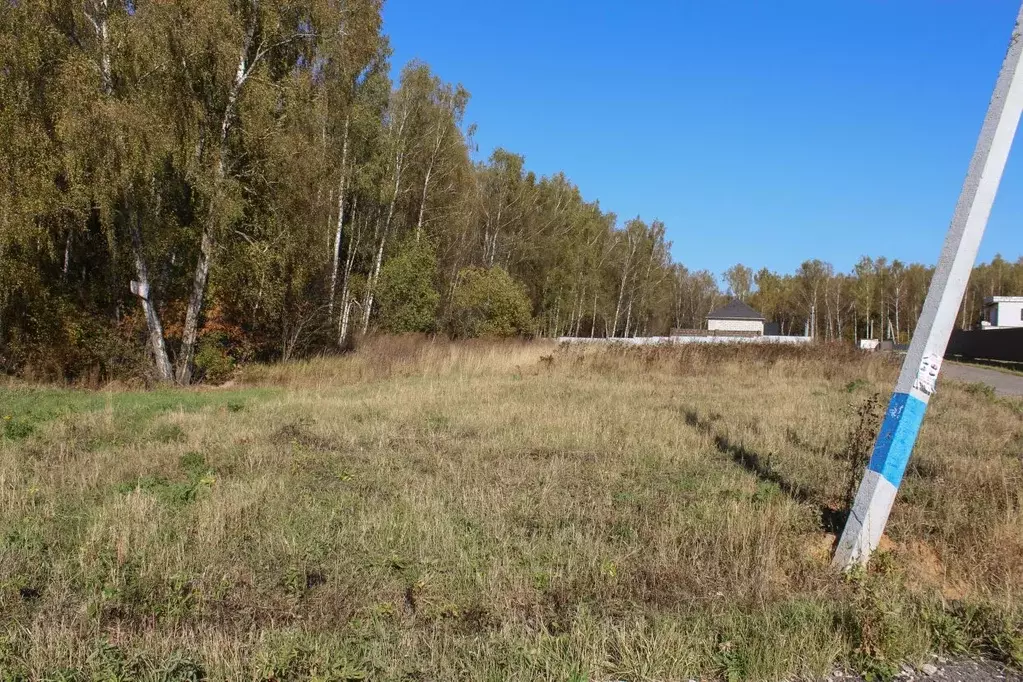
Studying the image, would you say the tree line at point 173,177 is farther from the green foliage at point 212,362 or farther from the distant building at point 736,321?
the distant building at point 736,321

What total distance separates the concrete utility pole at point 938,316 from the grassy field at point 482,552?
0.30m

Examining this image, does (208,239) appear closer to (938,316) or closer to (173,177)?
(173,177)

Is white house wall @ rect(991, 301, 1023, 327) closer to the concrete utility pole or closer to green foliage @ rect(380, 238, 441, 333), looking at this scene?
green foliage @ rect(380, 238, 441, 333)

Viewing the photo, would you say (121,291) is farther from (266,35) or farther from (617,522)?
(617,522)

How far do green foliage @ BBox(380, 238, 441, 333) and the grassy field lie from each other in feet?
73.6

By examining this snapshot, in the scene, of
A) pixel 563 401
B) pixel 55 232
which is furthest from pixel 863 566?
pixel 55 232

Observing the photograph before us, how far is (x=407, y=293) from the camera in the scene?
33156 millimetres

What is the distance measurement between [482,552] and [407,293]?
94.7ft

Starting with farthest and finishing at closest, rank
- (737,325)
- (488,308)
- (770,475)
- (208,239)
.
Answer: (737,325)
(488,308)
(208,239)
(770,475)

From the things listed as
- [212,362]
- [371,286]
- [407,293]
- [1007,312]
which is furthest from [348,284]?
[1007,312]

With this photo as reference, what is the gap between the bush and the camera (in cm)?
3853

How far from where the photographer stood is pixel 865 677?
3.41m

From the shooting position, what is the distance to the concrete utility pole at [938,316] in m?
4.61

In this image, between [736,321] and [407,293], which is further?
[736,321]
